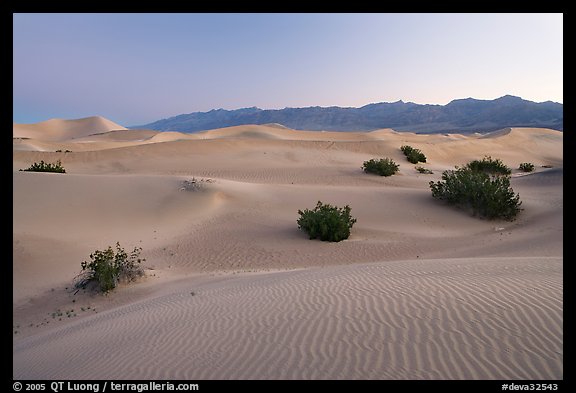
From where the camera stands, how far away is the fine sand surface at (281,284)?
167 inches

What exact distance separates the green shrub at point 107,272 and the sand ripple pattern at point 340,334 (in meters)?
2.30

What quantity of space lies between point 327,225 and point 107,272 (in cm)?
666

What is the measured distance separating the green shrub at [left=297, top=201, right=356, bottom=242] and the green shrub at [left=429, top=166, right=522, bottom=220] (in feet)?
19.2

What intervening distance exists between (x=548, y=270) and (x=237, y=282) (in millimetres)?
5709

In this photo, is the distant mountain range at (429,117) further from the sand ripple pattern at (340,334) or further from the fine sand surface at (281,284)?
the sand ripple pattern at (340,334)

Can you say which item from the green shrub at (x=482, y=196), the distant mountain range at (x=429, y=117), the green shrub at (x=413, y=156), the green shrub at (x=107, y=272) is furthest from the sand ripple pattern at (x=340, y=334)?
the distant mountain range at (x=429, y=117)

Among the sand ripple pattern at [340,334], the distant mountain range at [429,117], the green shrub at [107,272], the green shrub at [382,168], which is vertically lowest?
the green shrub at [107,272]

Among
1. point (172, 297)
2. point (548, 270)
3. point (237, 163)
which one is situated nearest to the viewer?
point (548, 270)

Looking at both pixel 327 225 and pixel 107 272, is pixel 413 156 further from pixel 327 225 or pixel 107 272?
pixel 107 272

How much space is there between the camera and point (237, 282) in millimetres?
9180

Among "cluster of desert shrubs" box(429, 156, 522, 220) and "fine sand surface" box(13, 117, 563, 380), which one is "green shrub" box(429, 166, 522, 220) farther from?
"fine sand surface" box(13, 117, 563, 380)

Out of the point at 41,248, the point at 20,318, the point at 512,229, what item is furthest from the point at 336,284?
the point at 512,229

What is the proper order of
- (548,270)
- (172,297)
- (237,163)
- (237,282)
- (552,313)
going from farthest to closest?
(237,163) < (237,282) < (172,297) < (548,270) < (552,313)

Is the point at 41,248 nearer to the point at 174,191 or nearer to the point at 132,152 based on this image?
the point at 174,191
